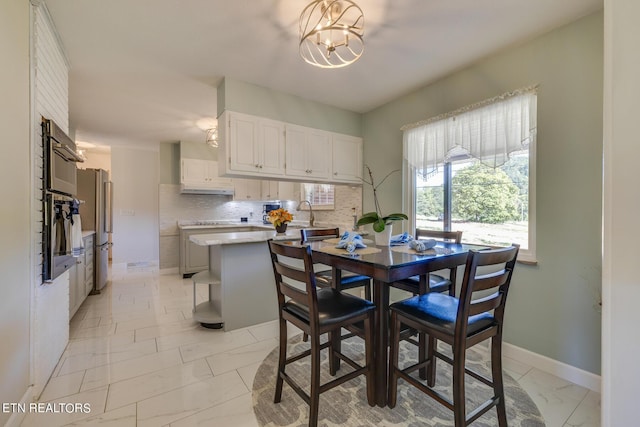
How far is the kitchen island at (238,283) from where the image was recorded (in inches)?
106

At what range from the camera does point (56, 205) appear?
6.32 ft

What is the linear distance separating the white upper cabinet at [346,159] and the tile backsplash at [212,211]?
0.26 metres

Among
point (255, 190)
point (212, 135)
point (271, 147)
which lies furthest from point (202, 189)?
point (271, 147)

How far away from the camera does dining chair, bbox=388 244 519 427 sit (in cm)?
128

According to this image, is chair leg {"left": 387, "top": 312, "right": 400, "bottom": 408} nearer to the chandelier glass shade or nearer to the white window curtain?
the white window curtain

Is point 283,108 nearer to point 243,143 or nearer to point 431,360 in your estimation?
point 243,143

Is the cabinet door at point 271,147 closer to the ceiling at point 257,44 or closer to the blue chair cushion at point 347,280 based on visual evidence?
the ceiling at point 257,44

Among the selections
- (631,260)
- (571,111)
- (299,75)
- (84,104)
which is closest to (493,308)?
(631,260)

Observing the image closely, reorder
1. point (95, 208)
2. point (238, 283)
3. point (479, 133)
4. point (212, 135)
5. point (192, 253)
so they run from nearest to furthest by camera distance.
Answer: point (479, 133), point (238, 283), point (95, 208), point (212, 135), point (192, 253)

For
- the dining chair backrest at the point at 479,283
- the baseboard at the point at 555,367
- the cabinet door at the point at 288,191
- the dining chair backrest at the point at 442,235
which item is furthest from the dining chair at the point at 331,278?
the cabinet door at the point at 288,191

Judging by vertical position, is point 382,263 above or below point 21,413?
above

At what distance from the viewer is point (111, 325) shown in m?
2.85

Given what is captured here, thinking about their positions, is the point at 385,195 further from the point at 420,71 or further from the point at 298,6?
the point at 298,6

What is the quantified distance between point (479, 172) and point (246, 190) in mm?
4185
